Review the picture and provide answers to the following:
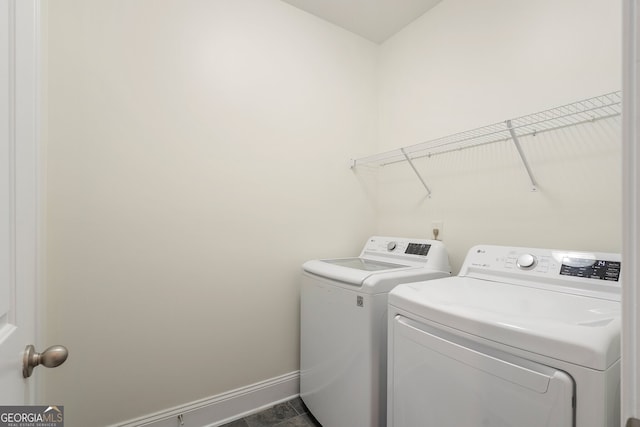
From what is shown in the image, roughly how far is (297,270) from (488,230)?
119 cm

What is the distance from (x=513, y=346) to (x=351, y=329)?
2.37ft

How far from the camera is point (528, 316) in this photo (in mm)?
804

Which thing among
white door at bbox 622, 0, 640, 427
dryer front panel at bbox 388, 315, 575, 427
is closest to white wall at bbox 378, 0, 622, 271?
dryer front panel at bbox 388, 315, 575, 427

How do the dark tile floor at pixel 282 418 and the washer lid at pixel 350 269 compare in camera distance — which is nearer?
the washer lid at pixel 350 269

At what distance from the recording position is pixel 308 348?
5.57 feet

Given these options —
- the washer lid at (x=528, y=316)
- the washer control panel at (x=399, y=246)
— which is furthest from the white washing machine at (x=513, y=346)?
the washer control panel at (x=399, y=246)

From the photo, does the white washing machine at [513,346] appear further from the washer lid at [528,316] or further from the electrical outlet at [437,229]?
the electrical outlet at [437,229]

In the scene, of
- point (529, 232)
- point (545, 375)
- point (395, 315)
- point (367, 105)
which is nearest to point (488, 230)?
point (529, 232)

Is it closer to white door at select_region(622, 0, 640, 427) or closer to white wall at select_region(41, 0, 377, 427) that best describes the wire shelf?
white wall at select_region(41, 0, 377, 427)

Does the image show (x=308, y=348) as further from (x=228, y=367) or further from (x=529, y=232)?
(x=529, y=232)

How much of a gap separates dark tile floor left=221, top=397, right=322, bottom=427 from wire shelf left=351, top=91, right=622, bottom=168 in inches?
68.6

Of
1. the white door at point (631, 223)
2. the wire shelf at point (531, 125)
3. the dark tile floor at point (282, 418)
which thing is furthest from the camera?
the dark tile floor at point (282, 418)

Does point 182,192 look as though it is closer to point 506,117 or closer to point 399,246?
point 399,246

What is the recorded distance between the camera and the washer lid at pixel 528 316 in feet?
2.12
